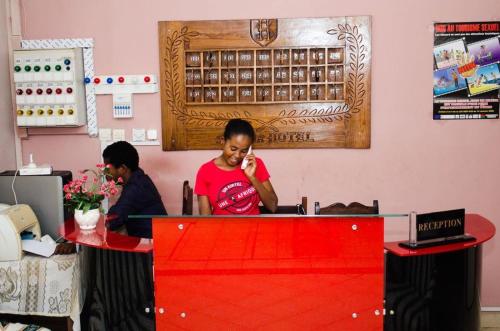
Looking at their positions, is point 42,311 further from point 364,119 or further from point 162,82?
point 364,119

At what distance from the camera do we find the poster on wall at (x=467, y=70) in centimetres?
373

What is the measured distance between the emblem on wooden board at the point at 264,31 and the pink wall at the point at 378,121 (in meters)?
0.07

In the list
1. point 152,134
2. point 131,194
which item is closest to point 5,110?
point 152,134

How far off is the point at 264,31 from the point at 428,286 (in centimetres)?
230

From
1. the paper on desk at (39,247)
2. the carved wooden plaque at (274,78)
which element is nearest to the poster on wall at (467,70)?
the carved wooden plaque at (274,78)

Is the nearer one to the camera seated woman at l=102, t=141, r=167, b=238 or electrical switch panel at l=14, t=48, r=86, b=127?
seated woman at l=102, t=141, r=167, b=238

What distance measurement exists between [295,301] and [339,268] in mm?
244

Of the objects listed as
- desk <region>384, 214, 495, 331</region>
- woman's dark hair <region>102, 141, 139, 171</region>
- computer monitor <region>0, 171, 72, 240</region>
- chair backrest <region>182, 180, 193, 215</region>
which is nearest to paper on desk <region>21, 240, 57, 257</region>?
computer monitor <region>0, 171, 72, 240</region>

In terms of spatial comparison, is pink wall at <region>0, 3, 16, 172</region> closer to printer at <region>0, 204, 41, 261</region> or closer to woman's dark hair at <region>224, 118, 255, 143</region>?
printer at <region>0, 204, 41, 261</region>

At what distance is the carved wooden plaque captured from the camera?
3.77 metres

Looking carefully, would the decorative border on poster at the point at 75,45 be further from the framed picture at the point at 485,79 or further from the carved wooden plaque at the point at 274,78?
the framed picture at the point at 485,79

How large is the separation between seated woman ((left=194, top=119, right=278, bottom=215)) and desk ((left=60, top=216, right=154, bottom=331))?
61 centimetres

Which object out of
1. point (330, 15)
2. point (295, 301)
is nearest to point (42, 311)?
point (295, 301)

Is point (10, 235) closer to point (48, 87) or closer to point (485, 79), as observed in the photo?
point (48, 87)
